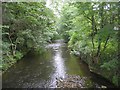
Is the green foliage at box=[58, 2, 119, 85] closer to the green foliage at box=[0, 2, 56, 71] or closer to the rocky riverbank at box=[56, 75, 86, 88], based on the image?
the rocky riverbank at box=[56, 75, 86, 88]

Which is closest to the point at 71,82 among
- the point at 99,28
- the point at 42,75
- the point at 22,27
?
the point at 42,75

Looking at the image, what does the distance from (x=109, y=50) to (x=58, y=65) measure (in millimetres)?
4228

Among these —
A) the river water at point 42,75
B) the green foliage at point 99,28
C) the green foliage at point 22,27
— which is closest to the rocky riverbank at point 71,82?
the river water at point 42,75

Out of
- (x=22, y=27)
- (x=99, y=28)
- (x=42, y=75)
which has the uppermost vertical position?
(x=99, y=28)

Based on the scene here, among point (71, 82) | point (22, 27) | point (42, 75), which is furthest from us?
point (22, 27)

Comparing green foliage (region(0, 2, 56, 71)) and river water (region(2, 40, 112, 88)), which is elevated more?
green foliage (region(0, 2, 56, 71))

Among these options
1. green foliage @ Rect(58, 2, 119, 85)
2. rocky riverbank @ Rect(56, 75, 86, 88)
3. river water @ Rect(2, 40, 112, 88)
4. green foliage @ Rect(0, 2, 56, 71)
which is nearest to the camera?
rocky riverbank @ Rect(56, 75, 86, 88)

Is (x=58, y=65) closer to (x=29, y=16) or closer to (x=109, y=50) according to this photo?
(x=109, y=50)

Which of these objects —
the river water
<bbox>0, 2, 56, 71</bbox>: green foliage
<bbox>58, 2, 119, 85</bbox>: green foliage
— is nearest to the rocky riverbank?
the river water

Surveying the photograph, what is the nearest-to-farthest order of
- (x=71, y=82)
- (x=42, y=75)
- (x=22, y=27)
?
(x=71, y=82) → (x=42, y=75) → (x=22, y=27)

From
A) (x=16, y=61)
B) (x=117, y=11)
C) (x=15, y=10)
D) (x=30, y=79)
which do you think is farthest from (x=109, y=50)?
(x=15, y=10)

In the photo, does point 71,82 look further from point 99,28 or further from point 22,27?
point 22,27

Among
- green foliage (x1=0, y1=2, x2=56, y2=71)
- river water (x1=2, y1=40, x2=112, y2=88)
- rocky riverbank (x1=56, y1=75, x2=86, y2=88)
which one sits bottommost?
river water (x1=2, y1=40, x2=112, y2=88)

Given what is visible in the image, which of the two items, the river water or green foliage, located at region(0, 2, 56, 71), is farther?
green foliage, located at region(0, 2, 56, 71)
